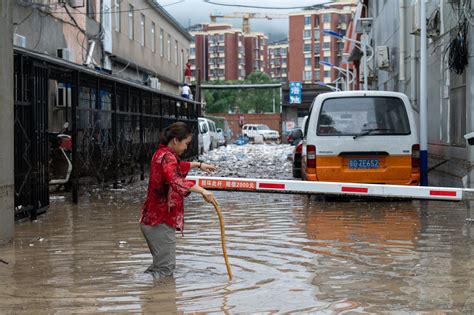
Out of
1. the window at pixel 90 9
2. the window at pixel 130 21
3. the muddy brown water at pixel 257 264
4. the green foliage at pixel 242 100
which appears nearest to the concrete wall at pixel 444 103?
the muddy brown water at pixel 257 264

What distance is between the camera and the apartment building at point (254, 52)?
Answer: 174 metres

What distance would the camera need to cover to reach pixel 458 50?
44.9ft

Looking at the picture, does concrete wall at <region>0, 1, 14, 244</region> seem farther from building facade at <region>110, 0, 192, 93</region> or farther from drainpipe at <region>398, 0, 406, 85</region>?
building facade at <region>110, 0, 192, 93</region>

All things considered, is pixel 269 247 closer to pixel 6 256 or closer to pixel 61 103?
pixel 6 256

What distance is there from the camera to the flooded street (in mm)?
5688

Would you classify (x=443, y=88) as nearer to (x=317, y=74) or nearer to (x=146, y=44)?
(x=146, y=44)

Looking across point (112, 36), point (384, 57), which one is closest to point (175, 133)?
point (384, 57)

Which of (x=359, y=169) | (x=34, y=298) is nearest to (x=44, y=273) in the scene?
(x=34, y=298)

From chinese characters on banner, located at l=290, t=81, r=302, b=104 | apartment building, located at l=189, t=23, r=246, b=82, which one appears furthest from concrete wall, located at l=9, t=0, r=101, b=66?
apartment building, located at l=189, t=23, r=246, b=82

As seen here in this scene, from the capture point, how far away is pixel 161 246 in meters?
6.60

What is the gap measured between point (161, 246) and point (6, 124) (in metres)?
3.15

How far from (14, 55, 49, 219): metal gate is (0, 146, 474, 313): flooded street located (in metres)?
0.36

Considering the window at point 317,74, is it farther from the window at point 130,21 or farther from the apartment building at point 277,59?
the window at point 130,21

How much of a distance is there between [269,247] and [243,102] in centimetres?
8668
